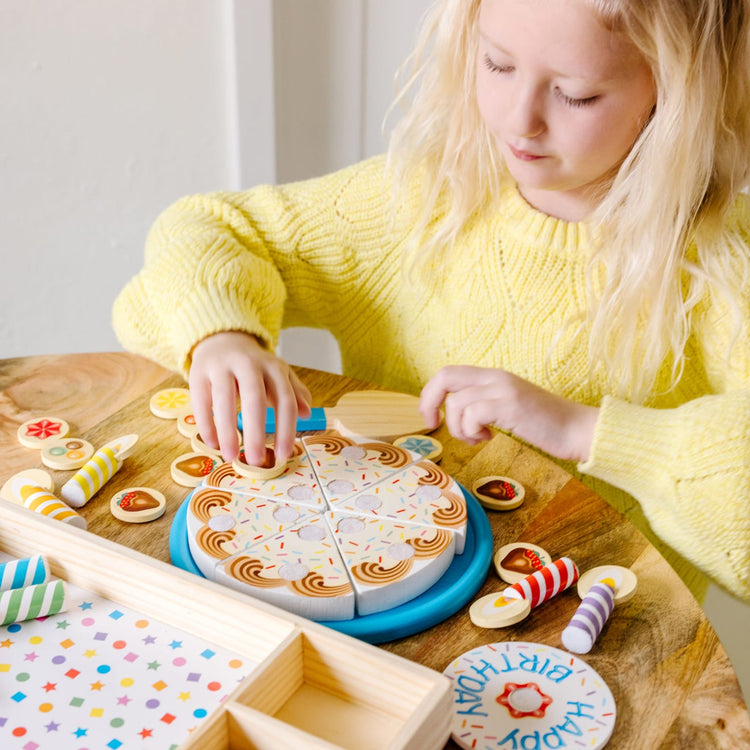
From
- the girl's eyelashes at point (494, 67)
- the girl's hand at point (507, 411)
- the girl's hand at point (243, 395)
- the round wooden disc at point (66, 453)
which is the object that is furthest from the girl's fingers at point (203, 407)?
the girl's eyelashes at point (494, 67)

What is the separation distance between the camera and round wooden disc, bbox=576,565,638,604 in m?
0.65

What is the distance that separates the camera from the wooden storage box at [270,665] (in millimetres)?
482

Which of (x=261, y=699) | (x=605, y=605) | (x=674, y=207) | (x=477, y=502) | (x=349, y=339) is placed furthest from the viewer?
(x=349, y=339)

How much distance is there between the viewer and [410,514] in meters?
0.71

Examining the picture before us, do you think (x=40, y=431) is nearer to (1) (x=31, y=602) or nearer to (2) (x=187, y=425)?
(2) (x=187, y=425)

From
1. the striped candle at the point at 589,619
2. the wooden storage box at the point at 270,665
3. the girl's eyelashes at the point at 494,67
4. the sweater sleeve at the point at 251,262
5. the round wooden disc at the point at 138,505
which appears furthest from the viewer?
the sweater sleeve at the point at 251,262

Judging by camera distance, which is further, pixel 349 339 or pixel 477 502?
pixel 349 339

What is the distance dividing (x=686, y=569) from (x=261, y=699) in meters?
0.67

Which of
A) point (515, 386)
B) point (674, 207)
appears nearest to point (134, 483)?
point (515, 386)

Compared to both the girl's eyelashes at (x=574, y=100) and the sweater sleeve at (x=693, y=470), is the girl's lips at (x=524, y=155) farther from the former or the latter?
the sweater sleeve at (x=693, y=470)

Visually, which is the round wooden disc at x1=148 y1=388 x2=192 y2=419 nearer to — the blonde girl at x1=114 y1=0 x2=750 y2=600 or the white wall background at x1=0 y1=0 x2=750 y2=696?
the blonde girl at x1=114 y1=0 x2=750 y2=600

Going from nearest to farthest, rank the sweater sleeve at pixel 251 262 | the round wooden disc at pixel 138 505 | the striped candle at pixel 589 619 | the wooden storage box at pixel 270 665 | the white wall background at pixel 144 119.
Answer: the wooden storage box at pixel 270 665 → the striped candle at pixel 589 619 → the round wooden disc at pixel 138 505 → the sweater sleeve at pixel 251 262 → the white wall background at pixel 144 119

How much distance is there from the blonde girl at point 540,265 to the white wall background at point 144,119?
618 millimetres

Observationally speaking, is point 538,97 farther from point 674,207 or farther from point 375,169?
point 375,169
